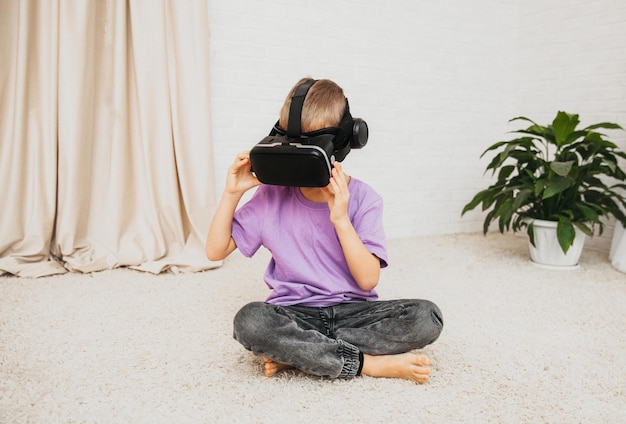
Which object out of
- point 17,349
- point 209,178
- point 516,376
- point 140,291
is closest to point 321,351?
point 516,376

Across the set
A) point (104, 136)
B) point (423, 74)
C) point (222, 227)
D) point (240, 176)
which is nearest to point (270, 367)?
point (222, 227)

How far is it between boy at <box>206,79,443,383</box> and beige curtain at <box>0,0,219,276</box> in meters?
0.97

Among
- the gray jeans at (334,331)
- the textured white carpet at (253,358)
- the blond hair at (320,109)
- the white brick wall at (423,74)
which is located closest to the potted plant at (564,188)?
the textured white carpet at (253,358)

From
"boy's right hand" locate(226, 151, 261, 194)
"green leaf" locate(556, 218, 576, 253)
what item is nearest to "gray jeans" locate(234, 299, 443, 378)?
"boy's right hand" locate(226, 151, 261, 194)

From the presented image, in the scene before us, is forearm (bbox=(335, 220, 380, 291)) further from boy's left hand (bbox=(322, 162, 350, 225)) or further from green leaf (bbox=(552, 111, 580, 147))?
green leaf (bbox=(552, 111, 580, 147))

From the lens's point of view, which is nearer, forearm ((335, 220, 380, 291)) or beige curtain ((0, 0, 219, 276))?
forearm ((335, 220, 380, 291))

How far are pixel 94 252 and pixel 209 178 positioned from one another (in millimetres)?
562

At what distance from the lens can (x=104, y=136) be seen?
6.97ft

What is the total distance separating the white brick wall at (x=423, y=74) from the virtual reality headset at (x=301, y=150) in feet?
4.39

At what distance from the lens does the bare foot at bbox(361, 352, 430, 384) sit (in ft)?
3.76

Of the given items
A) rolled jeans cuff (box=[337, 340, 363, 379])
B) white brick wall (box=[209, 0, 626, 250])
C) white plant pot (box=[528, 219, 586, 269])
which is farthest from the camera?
white brick wall (box=[209, 0, 626, 250])

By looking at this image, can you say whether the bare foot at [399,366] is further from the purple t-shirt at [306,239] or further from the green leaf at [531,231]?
the green leaf at [531,231]

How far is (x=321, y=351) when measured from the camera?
1110mm

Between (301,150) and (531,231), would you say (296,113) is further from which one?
(531,231)
